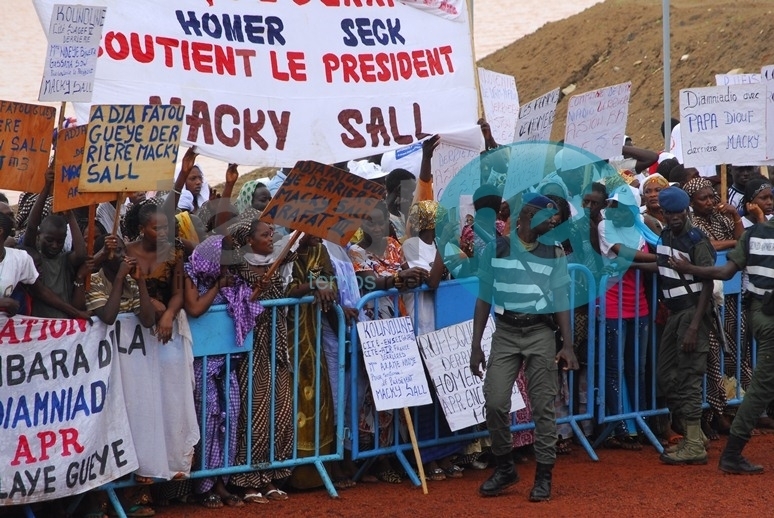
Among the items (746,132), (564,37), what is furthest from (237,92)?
(564,37)

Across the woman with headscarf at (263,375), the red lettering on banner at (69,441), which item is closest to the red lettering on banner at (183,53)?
the woman with headscarf at (263,375)

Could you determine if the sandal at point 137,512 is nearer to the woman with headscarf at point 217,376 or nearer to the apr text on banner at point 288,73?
the woman with headscarf at point 217,376

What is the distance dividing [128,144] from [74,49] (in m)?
0.61

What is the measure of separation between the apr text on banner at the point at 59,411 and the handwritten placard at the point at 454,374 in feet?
7.13

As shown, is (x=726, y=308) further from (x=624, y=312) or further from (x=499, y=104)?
(x=499, y=104)

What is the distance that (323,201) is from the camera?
7848 millimetres

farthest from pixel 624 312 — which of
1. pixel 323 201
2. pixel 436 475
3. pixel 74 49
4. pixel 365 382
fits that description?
pixel 74 49

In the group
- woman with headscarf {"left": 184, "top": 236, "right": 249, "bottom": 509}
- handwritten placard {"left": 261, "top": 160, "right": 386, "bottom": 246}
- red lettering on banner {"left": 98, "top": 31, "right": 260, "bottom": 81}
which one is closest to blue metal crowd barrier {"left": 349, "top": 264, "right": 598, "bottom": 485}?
handwritten placard {"left": 261, "top": 160, "right": 386, "bottom": 246}

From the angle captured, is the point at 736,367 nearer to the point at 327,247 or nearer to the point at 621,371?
the point at 621,371

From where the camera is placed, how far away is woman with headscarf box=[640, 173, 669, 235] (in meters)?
10.1

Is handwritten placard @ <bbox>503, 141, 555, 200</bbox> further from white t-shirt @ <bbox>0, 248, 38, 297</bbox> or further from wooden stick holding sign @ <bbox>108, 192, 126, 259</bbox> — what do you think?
white t-shirt @ <bbox>0, 248, 38, 297</bbox>

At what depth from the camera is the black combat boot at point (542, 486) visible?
7973 mm

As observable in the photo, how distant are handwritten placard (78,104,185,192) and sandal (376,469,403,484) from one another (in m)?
2.58

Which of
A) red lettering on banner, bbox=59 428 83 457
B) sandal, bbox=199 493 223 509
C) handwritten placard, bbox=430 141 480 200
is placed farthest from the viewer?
handwritten placard, bbox=430 141 480 200
